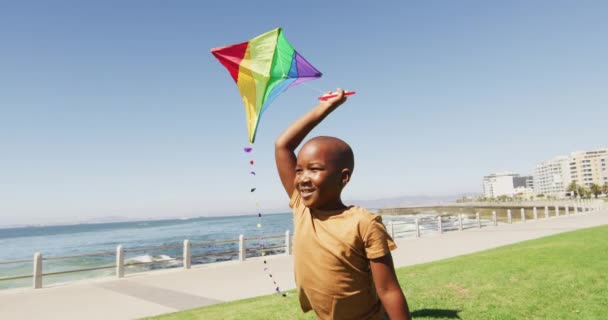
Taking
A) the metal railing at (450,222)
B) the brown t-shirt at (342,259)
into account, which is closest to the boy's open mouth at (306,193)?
the brown t-shirt at (342,259)

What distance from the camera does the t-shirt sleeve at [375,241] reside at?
169 centimetres

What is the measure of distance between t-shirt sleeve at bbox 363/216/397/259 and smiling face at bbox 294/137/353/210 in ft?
0.86

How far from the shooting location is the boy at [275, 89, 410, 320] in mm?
1699

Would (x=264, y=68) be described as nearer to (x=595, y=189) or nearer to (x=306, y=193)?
(x=306, y=193)

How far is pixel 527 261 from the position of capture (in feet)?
30.4

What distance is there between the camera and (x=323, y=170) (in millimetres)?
1861

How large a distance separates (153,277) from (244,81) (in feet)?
36.9

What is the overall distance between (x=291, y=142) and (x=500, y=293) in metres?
6.29

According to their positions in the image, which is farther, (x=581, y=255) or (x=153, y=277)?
(x=153, y=277)

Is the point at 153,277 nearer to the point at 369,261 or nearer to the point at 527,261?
the point at 527,261

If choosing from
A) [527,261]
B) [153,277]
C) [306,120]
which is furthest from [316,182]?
[153,277]

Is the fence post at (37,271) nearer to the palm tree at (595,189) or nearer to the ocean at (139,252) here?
the ocean at (139,252)

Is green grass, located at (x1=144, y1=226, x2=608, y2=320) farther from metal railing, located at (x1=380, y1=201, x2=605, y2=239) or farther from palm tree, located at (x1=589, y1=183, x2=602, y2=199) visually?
palm tree, located at (x1=589, y1=183, x2=602, y2=199)

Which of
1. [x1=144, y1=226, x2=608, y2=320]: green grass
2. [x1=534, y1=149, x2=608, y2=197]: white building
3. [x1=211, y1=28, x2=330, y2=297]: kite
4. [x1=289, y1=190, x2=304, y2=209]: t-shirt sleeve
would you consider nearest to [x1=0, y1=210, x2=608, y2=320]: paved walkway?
[x1=144, y1=226, x2=608, y2=320]: green grass
